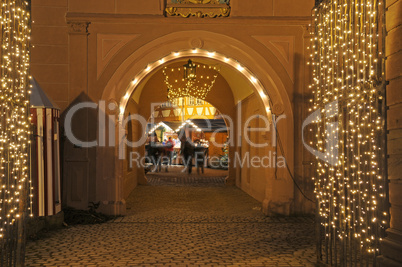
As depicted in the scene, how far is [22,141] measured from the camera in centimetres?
486

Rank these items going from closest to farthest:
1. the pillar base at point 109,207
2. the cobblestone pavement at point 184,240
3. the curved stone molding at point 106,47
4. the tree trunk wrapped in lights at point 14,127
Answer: the tree trunk wrapped in lights at point 14,127 → the cobblestone pavement at point 184,240 → the pillar base at point 109,207 → the curved stone molding at point 106,47

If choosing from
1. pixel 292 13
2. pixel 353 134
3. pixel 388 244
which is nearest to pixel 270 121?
pixel 292 13

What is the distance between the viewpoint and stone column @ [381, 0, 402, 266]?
3.84 meters

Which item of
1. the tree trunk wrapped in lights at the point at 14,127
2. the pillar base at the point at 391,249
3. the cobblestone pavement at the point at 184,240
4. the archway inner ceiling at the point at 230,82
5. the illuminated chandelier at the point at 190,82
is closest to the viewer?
the pillar base at the point at 391,249

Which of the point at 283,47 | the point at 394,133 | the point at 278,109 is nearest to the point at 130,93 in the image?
the point at 278,109

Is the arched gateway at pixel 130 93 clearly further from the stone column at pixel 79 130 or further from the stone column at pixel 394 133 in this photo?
the stone column at pixel 394 133

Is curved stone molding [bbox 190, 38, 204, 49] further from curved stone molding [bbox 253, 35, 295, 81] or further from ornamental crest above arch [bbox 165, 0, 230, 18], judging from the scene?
curved stone molding [bbox 253, 35, 295, 81]

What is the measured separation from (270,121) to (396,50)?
4714 mm

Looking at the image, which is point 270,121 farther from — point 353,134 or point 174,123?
point 174,123

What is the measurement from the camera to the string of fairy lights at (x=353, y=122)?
13.2 ft

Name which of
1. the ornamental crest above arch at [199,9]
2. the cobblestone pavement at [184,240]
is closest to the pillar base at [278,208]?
the cobblestone pavement at [184,240]

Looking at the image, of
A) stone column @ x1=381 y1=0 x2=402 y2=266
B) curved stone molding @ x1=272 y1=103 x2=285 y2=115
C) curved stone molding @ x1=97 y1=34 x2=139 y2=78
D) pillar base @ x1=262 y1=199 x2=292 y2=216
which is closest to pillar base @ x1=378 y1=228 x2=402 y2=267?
stone column @ x1=381 y1=0 x2=402 y2=266

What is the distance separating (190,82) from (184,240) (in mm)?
8671

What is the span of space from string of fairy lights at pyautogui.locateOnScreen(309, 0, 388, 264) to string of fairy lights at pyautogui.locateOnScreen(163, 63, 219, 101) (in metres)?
9.10
